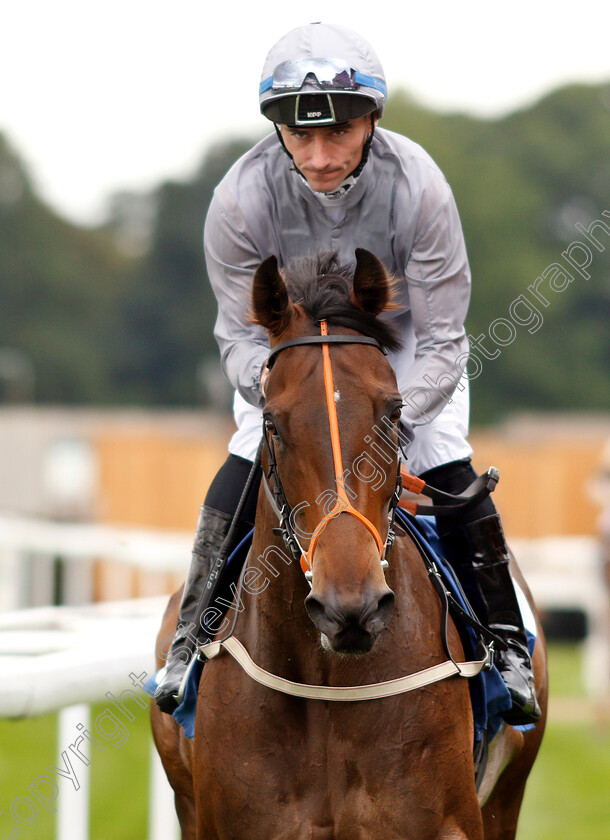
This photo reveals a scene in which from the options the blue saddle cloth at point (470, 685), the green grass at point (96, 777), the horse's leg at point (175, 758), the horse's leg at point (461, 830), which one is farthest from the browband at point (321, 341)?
the green grass at point (96, 777)

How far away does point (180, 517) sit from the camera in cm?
1591

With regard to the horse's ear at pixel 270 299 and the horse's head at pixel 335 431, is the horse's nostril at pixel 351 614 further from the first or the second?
the horse's ear at pixel 270 299

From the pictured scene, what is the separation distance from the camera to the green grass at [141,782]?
21.8 ft

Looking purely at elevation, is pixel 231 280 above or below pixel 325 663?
above

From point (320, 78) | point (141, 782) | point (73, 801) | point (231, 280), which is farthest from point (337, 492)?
point (141, 782)

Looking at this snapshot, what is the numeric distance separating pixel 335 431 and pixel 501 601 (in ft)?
4.07

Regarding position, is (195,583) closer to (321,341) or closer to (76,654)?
(76,654)

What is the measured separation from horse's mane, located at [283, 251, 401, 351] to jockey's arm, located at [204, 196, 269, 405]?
37 cm

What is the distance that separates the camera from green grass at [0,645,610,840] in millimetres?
6648

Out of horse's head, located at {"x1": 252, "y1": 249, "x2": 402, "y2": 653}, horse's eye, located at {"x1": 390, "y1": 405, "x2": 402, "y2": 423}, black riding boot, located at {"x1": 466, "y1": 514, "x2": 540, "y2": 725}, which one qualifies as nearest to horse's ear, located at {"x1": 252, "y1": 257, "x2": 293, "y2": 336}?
horse's head, located at {"x1": 252, "y1": 249, "x2": 402, "y2": 653}

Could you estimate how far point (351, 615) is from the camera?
2.81m

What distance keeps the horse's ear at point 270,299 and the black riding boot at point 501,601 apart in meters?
1.02

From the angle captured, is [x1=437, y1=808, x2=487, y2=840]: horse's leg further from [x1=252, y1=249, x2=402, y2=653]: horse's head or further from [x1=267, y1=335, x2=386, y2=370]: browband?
[x1=267, y1=335, x2=386, y2=370]: browband

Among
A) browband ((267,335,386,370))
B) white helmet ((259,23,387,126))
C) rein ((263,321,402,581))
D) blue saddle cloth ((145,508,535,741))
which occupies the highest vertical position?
white helmet ((259,23,387,126))
